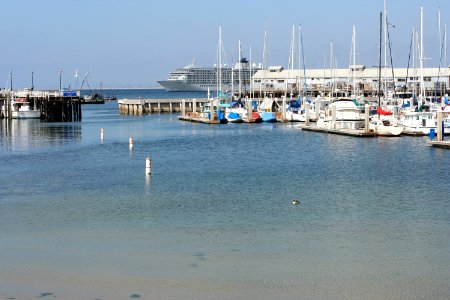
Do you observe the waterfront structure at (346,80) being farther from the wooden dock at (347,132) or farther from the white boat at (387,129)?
the white boat at (387,129)

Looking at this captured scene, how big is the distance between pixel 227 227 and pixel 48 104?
71.8m

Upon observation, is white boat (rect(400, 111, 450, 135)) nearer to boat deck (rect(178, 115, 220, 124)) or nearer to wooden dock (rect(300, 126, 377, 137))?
wooden dock (rect(300, 126, 377, 137))

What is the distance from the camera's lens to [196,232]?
21.0 meters

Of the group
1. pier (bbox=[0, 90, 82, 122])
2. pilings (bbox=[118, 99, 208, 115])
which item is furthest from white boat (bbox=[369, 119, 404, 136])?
pilings (bbox=[118, 99, 208, 115])

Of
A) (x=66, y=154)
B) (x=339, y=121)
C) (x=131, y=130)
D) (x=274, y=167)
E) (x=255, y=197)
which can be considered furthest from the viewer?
(x=131, y=130)

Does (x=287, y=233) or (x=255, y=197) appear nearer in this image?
(x=287, y=233)

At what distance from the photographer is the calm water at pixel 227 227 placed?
15953 mm

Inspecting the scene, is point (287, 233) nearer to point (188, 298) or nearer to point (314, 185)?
point (188, 298)

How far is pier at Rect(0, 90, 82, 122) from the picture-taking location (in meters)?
88.6

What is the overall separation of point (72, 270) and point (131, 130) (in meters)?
55.2

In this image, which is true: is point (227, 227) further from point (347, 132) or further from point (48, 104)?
point (48, 104)

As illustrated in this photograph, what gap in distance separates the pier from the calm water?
151 ft

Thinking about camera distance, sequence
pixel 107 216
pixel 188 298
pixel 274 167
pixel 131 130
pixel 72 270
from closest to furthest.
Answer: pixel 188 298 < pixel 72 270 < pixel 107 216 < pixel 274 167 < pixel 131 130

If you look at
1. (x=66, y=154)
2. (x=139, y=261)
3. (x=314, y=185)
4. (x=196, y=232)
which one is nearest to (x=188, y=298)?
(x=139, y=261)
